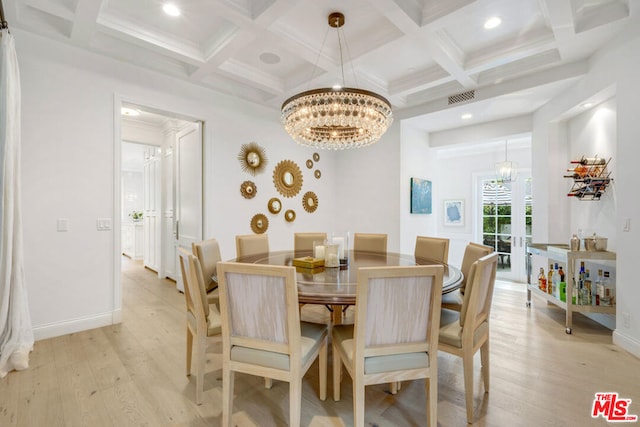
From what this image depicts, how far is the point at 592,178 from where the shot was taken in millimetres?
3080

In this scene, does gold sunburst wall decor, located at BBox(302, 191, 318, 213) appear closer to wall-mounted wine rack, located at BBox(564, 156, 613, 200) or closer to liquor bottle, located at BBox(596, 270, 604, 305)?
wall-mounted wine rack, located at BBox(564, 156, 613, 200)

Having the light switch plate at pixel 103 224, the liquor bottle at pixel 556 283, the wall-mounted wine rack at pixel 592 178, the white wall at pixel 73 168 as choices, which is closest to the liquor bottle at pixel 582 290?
the liquor bottle at pixel 556 283

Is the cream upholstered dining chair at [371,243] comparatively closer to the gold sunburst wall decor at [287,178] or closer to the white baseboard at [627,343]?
the gold sunburst wall decor at [287,178]

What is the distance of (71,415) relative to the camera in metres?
1.68

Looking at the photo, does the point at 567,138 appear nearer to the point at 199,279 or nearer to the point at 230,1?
the point at 230,1

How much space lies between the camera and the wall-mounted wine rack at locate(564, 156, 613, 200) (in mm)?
3049

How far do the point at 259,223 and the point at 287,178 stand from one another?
88cm

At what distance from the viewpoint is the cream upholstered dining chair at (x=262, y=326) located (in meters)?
1.38

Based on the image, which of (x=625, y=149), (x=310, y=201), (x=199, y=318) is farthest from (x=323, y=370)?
(x=310, y=201)

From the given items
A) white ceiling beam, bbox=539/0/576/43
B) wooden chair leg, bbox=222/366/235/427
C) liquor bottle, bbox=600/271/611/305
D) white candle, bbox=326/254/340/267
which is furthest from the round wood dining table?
white ceiling beam, bbox=539/0/576/43

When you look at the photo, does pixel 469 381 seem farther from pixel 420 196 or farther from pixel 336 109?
pixel 420 196

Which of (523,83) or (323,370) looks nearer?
(323,370)

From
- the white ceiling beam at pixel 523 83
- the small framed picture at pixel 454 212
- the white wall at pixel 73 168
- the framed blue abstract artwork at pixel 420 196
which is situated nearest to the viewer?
the white wall at pixel 73 168

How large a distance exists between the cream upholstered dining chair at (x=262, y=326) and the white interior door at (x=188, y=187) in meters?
2.59
